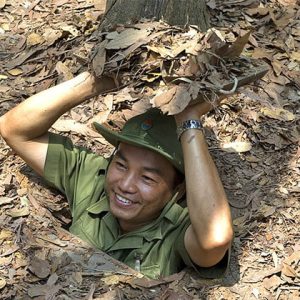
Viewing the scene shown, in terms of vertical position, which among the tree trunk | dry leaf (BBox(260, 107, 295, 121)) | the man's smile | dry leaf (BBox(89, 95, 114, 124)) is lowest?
dry leaf (BBox(260, 107, 295, 121))

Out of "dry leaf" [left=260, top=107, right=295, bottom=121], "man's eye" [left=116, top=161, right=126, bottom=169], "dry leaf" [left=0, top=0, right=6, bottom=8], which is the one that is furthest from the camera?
"dry leaf" [left=0, top=0, right=6, bottom=8]

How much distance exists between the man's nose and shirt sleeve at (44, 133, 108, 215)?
473 millimetres

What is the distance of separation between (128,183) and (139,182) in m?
0.07

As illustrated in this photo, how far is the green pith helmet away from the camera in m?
3.78

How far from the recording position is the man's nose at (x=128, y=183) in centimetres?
381

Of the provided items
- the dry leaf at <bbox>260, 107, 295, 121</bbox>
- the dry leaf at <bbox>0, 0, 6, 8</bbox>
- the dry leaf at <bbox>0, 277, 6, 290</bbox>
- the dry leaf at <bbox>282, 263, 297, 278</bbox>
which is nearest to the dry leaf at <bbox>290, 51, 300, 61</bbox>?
the dry leaf at <bbox>260, 107, 295, 121</bbox>

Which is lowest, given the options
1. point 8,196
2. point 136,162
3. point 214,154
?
point 214,154

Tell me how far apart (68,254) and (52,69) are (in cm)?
180

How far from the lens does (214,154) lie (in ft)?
15.6

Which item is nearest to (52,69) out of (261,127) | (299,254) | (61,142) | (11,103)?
(11,103)

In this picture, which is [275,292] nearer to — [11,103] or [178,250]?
[178,250]

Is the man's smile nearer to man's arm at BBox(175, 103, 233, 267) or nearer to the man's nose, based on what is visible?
the man's nose

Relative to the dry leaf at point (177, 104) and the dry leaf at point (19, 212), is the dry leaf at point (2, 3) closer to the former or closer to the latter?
the dry leaf at point (19, 212)

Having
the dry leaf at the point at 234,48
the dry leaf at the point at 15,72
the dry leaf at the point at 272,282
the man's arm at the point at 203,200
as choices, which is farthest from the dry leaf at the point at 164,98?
the dry leaf at the point at 15,72
